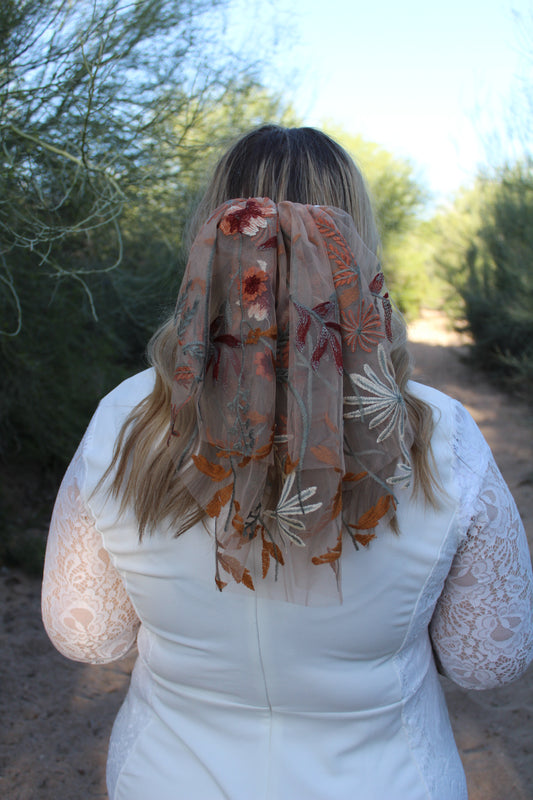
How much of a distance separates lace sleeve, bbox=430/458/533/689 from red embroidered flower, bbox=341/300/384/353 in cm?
29

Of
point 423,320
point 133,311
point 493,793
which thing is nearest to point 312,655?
point 493,793

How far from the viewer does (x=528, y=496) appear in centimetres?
606

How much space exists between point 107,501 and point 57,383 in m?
4.12

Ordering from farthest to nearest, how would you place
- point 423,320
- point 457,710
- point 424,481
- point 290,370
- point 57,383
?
point 423,320 → point 57,383 → point 457,710 → point 424,481 → point 290,370

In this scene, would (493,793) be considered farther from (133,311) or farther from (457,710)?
(133,311)

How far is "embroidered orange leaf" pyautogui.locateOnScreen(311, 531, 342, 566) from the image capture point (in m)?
0.86

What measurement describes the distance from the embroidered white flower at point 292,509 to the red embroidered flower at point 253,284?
0.22 metres

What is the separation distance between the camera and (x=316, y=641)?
942 millimetres

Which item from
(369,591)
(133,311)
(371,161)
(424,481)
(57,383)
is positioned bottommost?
(57,383)

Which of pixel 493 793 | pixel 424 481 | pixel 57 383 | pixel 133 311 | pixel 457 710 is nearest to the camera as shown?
pixel 424 481

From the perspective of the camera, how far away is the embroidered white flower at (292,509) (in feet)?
2.70

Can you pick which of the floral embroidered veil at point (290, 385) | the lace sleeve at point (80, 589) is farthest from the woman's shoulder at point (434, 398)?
the lace sleeve at point (80, 589)

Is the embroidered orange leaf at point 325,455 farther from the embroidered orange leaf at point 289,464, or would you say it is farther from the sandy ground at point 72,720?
the sandy ground at point 72,720

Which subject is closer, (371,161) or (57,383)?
(57,383)
